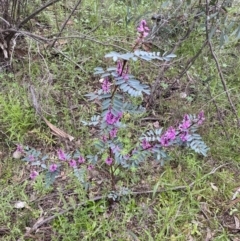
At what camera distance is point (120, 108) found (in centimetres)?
157

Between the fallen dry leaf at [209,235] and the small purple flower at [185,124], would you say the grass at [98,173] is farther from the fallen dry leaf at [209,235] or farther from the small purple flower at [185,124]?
the small purple flower at [185,124]

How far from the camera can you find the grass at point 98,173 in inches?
78.5

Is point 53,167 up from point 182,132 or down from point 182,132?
down

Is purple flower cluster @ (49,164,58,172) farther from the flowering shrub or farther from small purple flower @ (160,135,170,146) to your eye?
small purple flower @ (160,135,170,146)

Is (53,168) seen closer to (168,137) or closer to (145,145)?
(145,145)

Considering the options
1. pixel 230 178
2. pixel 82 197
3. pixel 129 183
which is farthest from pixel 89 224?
pixel 230 178

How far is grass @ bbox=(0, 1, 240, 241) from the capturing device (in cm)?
200

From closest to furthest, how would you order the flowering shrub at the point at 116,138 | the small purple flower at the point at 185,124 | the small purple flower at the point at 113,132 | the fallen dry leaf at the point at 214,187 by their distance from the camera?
1. the flowering shrub at the point at 116,138
2. the small purple flower at the point at 113,132
3. the small purple flower at the point at 185,124
4. the fallen dry leaf at the point at 214,187

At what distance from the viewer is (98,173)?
225 cm

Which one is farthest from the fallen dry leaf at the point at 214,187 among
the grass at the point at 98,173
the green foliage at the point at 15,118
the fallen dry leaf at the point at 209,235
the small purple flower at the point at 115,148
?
the green foliage at the point at 15,118

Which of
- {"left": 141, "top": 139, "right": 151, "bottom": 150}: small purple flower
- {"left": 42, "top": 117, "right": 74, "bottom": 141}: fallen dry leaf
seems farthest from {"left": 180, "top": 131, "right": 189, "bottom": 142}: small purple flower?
{"left": 42, "top": 117, "right": 74, "bottom": 141}: fallen dry leaf

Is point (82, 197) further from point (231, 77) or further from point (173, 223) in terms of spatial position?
point (231, 77)

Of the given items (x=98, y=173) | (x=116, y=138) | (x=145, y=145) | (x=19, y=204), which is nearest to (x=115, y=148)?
(x=116, y=138)

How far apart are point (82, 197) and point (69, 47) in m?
1.34
